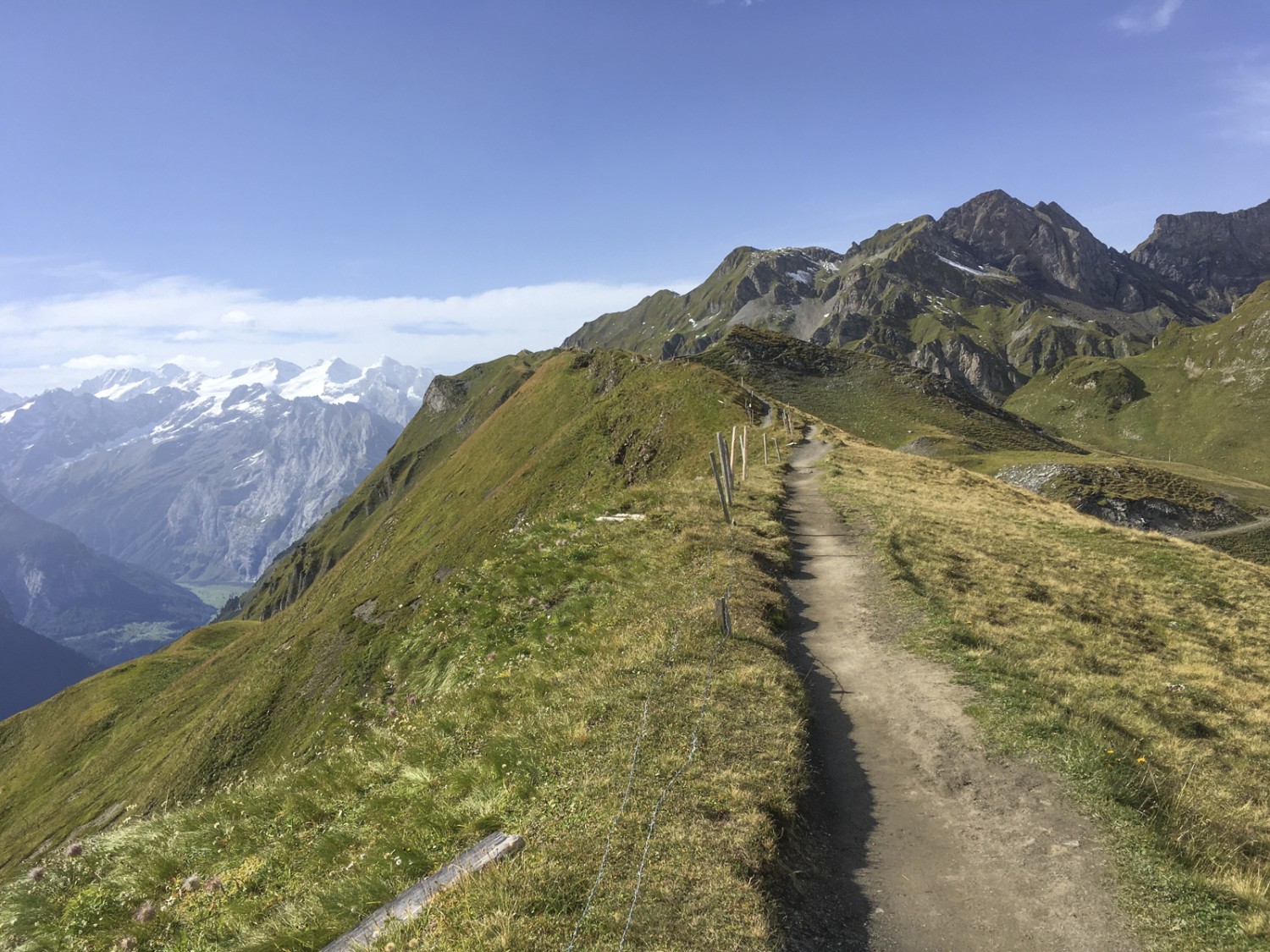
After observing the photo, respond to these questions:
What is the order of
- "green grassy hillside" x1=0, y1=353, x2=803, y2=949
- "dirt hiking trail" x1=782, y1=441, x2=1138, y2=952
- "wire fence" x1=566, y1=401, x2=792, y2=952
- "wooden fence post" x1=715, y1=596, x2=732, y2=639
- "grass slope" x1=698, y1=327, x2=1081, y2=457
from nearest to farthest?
"wire fence" x1=566, y1=401, x2=792, y2=952
"green grassy hillside" x1=0, y1=353, x2=803, y2=949
"dirt hiking trail" x1=782, y1=441, x2=1138, y2=952
"wooden fence post" x1=715, y1=596, x2=732, y2=639
"grass slope" x1=698, y1=327, x2=1081, y2=457

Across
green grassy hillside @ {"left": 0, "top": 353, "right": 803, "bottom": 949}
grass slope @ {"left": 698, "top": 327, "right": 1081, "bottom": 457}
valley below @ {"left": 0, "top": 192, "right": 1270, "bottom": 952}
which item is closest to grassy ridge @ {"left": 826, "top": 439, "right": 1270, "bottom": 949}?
valley below @ {"left": 0, "top": 192, "right": 1270, "bottom": 952}

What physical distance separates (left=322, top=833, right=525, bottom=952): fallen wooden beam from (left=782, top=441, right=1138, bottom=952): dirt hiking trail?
3.90 meters

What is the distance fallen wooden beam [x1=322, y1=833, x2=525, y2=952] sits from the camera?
747 centimetres

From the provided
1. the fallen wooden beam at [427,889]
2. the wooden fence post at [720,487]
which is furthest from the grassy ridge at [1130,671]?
the fallen wooden beam at [427,889]

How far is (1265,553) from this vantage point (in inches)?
2574

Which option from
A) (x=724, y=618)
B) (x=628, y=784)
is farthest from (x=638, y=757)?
(x=724, y=618)

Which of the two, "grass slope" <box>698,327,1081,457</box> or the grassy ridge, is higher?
"grass slope" <box>698,327,1081,457</box>

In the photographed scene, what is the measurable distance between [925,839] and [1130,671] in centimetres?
1151

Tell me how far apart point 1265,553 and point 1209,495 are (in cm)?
1156

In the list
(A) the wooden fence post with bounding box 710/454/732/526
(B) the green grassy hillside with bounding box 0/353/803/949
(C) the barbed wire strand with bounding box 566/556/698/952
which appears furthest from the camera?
(A) the wooden fence post with bounding box 710/454/732/526

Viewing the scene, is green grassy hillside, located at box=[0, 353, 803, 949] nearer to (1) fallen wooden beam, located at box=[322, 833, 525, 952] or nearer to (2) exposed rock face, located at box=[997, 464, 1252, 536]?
(1) fallen wooden beam, located at box=[322, 833, 525, 952]

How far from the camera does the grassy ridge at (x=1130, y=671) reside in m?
8.77

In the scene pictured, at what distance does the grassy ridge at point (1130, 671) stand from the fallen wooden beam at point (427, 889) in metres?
8.51

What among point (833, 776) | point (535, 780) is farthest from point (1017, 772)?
point (535, 780)
